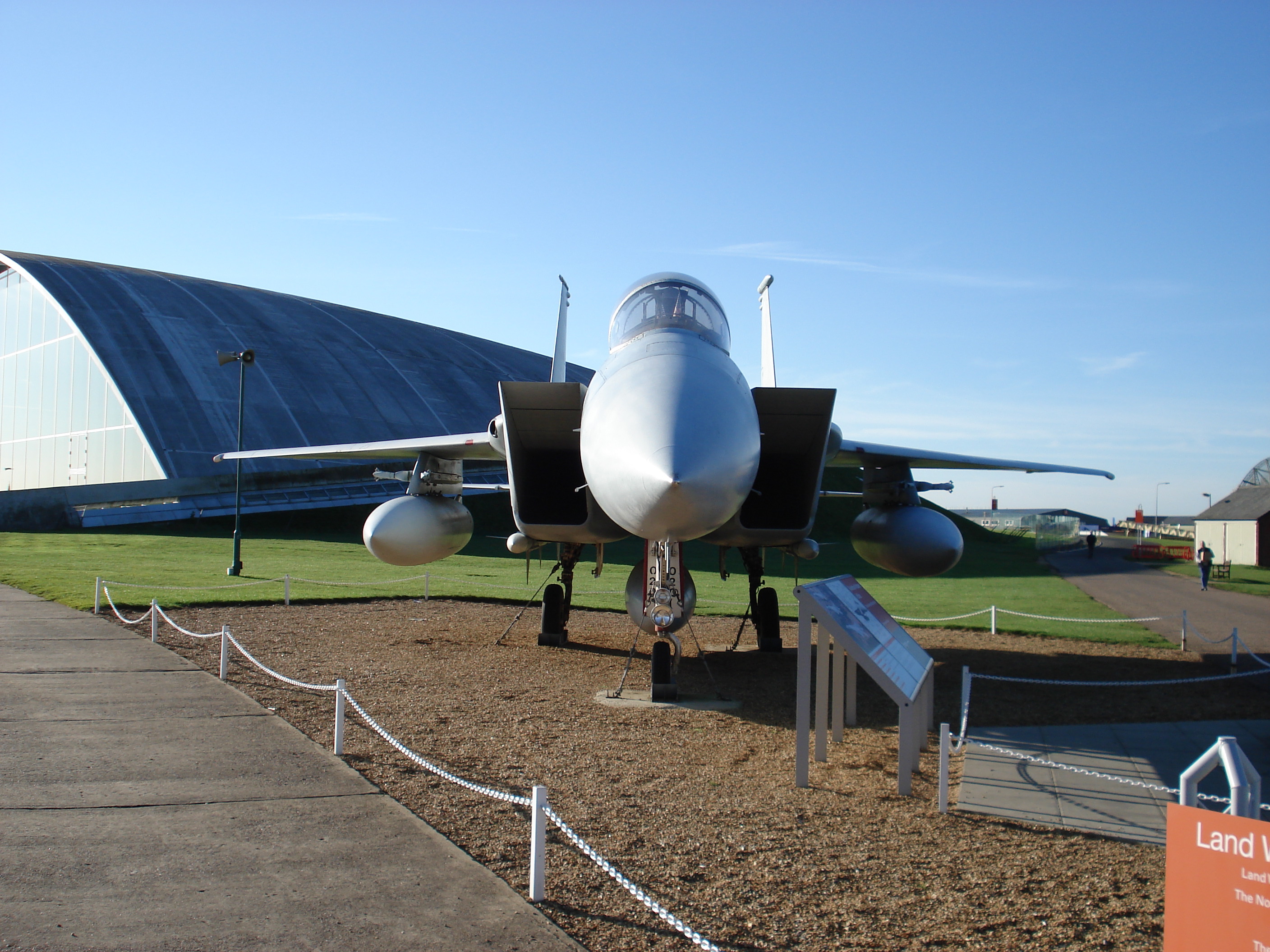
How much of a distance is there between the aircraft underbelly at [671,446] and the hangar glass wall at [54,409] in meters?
33.9

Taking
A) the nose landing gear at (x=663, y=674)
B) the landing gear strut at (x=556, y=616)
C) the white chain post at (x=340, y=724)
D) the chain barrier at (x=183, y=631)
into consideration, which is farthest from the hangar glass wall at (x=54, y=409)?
the white chain post at (x=340, y=724)

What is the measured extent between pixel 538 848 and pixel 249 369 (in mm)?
42813

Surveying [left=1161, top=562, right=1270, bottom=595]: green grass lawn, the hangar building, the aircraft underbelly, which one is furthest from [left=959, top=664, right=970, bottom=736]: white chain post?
the hangar building

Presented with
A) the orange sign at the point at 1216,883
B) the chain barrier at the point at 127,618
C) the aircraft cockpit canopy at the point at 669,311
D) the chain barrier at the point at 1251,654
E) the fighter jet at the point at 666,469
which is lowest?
the chain barrier at the point at 127,618

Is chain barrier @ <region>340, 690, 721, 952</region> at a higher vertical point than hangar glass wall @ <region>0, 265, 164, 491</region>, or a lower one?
lower

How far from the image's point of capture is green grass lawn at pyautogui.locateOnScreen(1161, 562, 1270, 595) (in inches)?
1054

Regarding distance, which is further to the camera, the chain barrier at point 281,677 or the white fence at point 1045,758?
the chain barrier at point 281,677

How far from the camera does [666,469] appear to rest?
19.0 feet

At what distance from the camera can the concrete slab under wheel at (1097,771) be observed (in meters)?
5.45

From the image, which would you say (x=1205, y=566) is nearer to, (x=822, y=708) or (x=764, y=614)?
(x=764, y=614)

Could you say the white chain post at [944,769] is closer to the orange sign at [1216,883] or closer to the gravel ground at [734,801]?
the gravel ground at [734,801]

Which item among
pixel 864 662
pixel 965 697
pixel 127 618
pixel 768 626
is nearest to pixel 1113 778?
pixel 864 662

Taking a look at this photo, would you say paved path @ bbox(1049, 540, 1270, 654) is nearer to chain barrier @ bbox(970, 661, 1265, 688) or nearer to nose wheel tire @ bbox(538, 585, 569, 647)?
chain barrier @ bbox(970, 661, 1265, 688)

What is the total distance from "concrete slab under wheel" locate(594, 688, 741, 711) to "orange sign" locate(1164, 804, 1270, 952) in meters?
5.93
